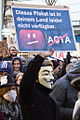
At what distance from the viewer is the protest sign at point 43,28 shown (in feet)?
16.7

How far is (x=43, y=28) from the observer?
5453 mm

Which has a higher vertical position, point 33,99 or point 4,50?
point 4,50

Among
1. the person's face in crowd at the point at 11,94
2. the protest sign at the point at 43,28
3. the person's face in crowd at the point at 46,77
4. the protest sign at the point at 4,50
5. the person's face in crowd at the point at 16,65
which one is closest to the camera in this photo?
the person's face in crowd at the point at 46,77

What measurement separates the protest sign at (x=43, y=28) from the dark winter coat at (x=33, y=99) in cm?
94

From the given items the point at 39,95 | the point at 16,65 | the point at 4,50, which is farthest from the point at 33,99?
the point at 4,50

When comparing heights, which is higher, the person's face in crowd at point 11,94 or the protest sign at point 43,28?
the protest sign at point 43,28

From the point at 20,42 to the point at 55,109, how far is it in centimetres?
108

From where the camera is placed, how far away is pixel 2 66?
6.60m

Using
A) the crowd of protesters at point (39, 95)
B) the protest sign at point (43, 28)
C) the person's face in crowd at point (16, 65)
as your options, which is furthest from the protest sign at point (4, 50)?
the crowd of protesters at point (39, 95)

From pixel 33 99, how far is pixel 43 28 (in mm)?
1513

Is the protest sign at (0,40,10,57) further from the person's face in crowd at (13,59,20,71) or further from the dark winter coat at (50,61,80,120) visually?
the dark winter coat at (50,61,80,120)

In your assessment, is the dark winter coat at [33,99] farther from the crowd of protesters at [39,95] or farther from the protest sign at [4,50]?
the protest sign at [4,50]

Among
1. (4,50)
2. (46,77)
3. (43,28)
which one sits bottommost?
(46,77)

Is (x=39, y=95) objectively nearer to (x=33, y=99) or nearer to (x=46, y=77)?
(x=33, y=99)
